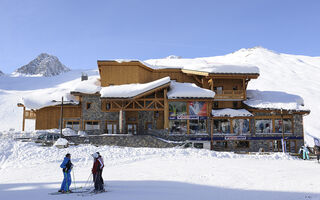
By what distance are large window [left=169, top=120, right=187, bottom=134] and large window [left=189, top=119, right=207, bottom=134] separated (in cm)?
67

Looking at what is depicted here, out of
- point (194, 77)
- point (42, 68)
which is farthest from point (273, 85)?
point (42, 68)

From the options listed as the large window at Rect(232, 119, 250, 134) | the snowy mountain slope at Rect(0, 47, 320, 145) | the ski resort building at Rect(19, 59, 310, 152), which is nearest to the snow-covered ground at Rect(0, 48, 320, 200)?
the ski resort building at Rect(19, 59, 310, 152)

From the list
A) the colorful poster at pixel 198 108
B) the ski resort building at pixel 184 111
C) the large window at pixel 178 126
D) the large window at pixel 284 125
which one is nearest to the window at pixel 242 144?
the ski resort building at pixel 184 111

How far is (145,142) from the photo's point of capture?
25.2 meters

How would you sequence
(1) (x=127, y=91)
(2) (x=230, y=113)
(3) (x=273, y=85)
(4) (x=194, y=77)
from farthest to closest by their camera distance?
(3) (x=273, y=85), (4) (x=194, y=77), (2) (x=230, y=113), (1) (x=127, y=91)

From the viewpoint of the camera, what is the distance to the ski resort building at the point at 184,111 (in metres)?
27.8

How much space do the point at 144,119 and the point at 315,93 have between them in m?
49.7

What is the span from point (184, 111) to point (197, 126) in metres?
2.25

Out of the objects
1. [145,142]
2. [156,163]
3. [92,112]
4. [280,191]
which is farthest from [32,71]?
[280,191]

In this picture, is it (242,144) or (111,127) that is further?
(111,127)

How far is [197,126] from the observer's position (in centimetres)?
2848

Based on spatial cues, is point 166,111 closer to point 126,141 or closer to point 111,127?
point 126,141

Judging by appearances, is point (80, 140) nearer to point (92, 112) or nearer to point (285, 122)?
point (92, 112)

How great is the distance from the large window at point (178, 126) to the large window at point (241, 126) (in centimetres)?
584
